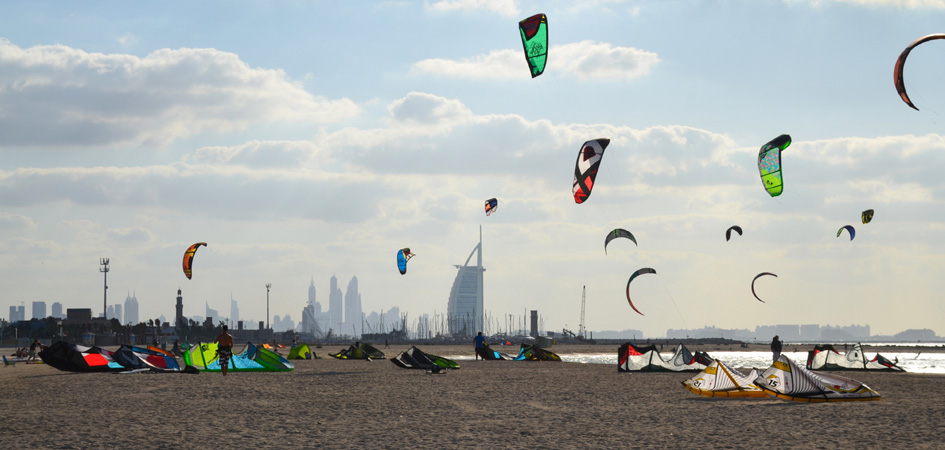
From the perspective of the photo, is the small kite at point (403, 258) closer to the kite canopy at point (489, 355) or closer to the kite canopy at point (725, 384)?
the kite canopy at point (489, 355)

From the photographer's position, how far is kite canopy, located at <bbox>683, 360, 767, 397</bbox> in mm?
16578

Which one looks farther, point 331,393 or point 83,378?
point 83,378

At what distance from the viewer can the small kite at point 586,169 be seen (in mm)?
27969

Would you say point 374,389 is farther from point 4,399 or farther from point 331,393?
point 4,399

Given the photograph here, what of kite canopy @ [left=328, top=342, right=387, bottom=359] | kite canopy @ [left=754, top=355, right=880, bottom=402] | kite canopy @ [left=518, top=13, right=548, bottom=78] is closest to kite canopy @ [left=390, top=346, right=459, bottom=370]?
kite canopy @ [left=518, top=13, right=548, bottom=78]

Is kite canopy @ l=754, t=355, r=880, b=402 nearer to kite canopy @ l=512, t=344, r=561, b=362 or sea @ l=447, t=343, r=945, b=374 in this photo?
sea @ l=447, t=343, r=945, b=374

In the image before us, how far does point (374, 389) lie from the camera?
18.9 m

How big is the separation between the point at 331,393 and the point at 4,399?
583 centimetres

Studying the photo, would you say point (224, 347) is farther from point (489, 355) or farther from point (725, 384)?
point (489, 355)

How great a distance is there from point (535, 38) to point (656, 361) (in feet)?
34.3

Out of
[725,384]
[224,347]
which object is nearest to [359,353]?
[224,347]

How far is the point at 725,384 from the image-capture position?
16.9m

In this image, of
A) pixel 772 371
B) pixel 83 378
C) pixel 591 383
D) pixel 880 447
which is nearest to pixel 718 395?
pixel 772 371

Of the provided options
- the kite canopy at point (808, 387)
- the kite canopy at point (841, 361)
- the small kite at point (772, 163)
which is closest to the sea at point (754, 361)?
the kite canopy at point (841, 361)
